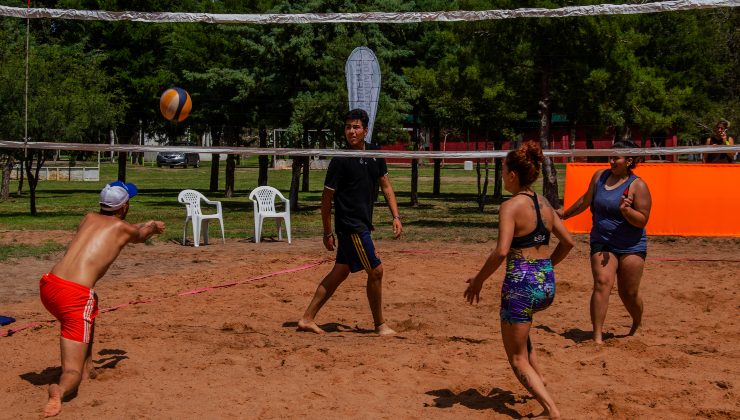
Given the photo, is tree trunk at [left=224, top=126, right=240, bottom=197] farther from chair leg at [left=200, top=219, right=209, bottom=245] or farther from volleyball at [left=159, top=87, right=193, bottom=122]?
volleyball at [left=159, top=87, right=193, bottom=122]

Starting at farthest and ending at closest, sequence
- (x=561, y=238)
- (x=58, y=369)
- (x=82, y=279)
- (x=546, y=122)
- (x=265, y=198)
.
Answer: (x=546, y=122), (x=265, y=198), (x=58, y=369), (x=82, y=279), (x=561, y=238)

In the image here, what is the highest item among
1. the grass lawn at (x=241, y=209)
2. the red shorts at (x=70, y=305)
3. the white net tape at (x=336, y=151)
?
the white net tape at (x=336, y=151)

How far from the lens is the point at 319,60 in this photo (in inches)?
888

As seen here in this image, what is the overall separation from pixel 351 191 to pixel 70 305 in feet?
9.33

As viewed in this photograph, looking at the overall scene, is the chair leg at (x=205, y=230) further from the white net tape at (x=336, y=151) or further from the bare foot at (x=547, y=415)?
the bare foot at (x=547, y=415)

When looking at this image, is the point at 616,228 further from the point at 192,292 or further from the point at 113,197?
the point at 192,292

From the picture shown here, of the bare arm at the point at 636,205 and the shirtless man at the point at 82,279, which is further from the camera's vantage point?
the bare arm at the point at 636,205

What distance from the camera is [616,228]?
7.74 metres

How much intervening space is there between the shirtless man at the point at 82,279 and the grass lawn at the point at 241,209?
10.1m

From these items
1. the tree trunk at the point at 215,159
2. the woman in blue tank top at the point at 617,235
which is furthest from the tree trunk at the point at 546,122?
the tree trunk at the point at 215,159

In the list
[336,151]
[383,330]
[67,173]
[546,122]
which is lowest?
[383,330]

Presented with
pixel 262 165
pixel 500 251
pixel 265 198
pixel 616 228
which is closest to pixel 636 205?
pixel 616 228

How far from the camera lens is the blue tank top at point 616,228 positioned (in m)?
7.70

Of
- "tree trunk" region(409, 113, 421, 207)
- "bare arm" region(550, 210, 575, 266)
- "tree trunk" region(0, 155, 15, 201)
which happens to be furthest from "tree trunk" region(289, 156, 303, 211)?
"bare arm" region(550, 210, 575, 266)
